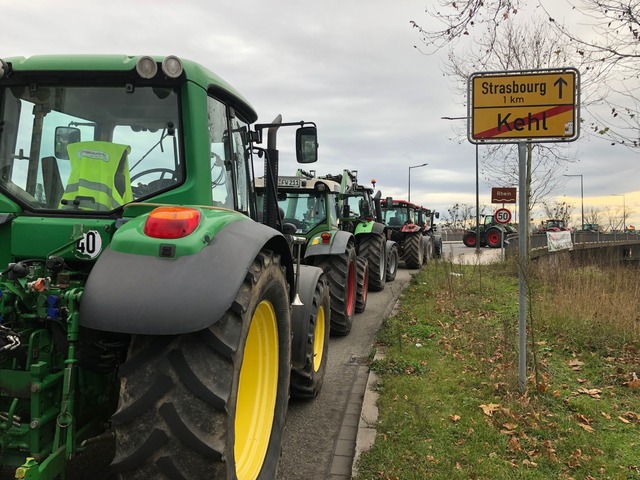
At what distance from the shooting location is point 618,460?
3471 millimetres

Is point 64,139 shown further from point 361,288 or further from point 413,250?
point 413,250

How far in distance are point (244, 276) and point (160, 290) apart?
376mm

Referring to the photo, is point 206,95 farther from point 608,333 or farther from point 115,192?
point 608,333

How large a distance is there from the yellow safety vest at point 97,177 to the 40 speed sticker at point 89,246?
0.69 ft

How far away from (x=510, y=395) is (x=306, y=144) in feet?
9.40

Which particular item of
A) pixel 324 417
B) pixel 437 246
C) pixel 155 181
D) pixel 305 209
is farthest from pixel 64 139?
pixel 437 246

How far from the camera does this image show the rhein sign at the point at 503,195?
44.5 ft

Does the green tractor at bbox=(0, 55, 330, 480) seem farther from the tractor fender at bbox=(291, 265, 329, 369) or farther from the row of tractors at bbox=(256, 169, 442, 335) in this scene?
the row of tractors at bbox=(256, 169, 442, 335)

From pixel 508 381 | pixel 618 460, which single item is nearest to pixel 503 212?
pixel 508 381

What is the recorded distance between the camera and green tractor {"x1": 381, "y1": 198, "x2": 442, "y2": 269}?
16.2 m

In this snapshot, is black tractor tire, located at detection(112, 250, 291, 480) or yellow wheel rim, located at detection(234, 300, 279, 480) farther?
yellow wheel rim, located at detection(234, 300, 279, 480)

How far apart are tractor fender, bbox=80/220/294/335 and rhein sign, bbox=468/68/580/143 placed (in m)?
3.24

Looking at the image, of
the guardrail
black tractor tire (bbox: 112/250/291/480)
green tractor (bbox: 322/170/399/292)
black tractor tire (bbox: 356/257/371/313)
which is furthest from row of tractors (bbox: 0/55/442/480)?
the guardrail

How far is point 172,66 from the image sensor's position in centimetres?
255
